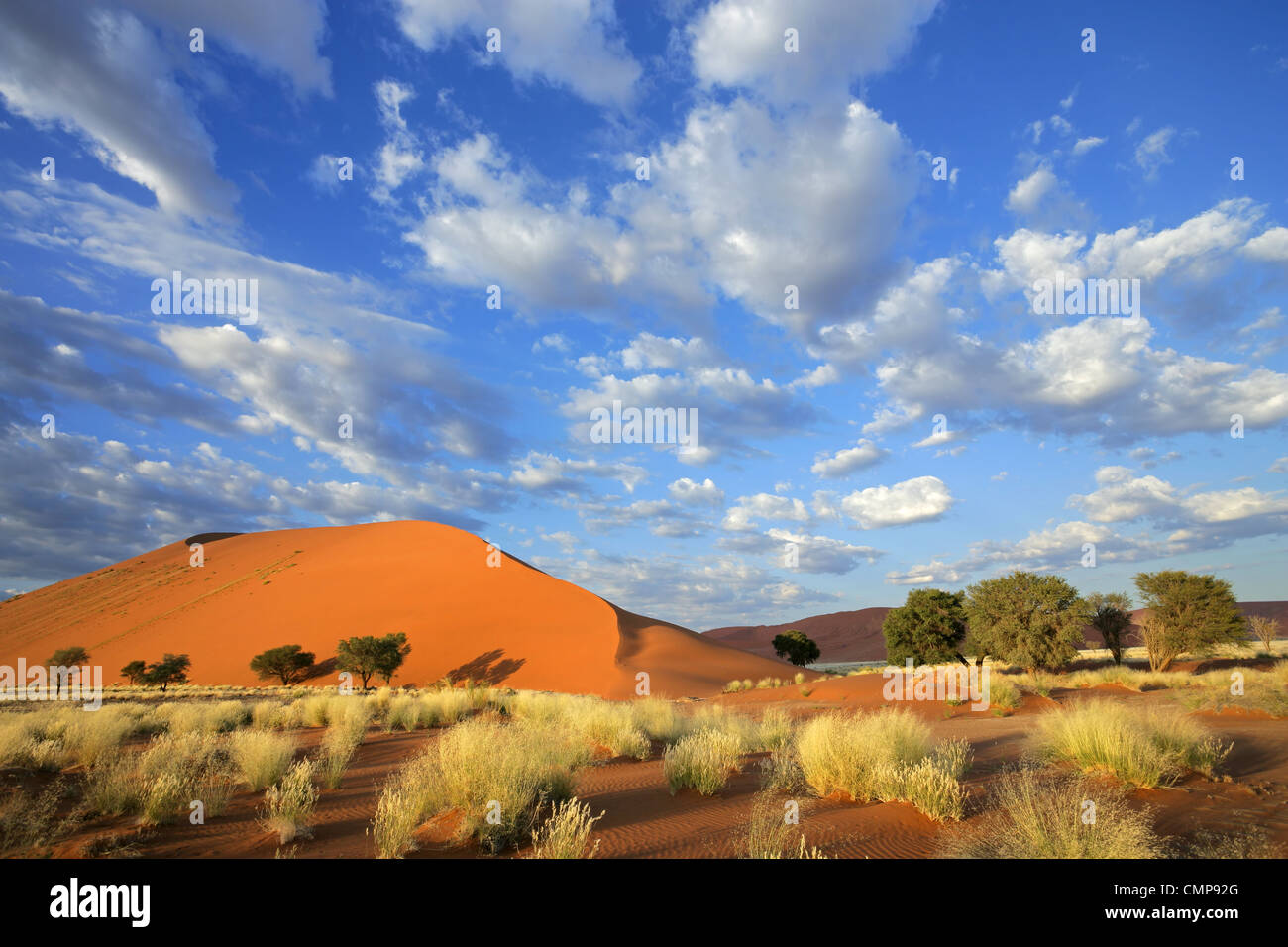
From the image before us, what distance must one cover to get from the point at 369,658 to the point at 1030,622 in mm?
37015

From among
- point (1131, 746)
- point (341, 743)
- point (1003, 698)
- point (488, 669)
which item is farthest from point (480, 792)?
point (488, 669)

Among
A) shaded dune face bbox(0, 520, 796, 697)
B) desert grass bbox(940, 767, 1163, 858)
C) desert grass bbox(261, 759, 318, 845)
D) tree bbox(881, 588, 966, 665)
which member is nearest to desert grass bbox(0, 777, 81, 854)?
desert grass bbox(261, 759, 318, 845)

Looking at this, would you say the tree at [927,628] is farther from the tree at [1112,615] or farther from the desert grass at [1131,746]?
the desert grass at [1131,746]

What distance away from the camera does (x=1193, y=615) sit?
1132 inches

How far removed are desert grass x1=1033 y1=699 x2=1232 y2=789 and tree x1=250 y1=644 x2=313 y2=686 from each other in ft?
144

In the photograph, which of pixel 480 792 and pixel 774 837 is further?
pixel 480 792

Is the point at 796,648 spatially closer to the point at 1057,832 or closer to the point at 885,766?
the point at 885,766

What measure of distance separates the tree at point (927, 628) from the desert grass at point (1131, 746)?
2465 cm

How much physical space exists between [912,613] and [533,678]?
79.3 feet

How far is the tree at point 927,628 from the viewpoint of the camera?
32438 mm

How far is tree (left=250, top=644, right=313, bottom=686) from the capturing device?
39750mm

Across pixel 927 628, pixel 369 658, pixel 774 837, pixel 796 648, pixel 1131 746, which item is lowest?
A: pixel 796 648
